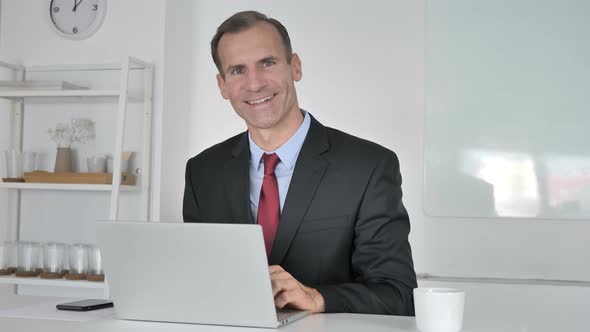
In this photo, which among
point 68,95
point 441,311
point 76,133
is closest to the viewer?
point 441,311

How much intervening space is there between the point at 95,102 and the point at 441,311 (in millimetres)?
2778

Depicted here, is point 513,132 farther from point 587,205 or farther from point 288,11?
point 288,11

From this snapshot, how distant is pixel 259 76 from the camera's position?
2074 millimetres

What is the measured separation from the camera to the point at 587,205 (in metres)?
3.14

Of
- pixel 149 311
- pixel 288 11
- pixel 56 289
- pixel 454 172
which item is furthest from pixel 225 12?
pixel 149 311

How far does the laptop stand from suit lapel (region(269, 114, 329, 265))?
0.52 meters

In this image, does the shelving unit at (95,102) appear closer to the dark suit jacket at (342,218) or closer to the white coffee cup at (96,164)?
the white coffee cup at (96,164)

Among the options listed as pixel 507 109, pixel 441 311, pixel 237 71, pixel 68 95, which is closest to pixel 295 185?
pixel 237 71

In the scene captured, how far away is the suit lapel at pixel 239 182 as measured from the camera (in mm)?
2061

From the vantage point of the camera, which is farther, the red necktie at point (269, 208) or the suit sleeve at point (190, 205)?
the suit sleeve at point (190, 205)

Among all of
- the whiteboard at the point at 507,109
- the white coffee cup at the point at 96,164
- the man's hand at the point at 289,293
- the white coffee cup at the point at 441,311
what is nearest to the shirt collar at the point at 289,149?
the man's hand at the point at 289,293

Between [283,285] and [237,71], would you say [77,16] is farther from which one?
[283,285]

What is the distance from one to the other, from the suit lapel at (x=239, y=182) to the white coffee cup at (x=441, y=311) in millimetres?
860

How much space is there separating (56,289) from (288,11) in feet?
5.94
